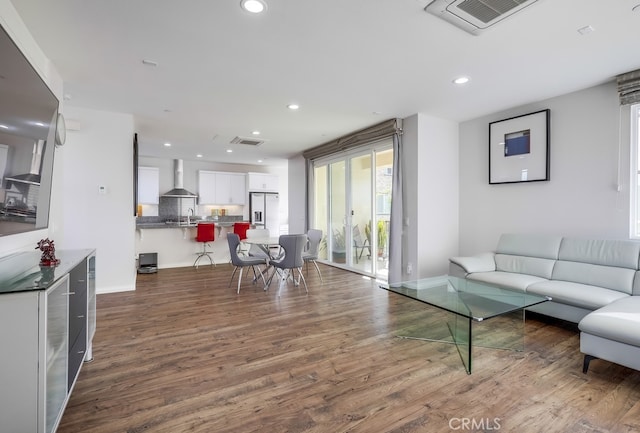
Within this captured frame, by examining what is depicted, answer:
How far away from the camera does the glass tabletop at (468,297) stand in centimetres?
252

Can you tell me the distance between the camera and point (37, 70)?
2516 millimetres

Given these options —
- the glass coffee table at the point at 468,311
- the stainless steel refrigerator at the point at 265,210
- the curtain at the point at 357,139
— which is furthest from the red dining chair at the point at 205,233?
the glass coffee table at the point at 468,311

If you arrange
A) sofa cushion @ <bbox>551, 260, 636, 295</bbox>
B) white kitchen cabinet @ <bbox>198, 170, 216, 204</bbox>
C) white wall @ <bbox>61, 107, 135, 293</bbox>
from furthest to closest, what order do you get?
white kitchen cabinet @ <bbox>198, 170, 216, 204</bbox> < white wall @ <bbox>61, 107, 135, 293</bbox> < sofa cushion @ <bbox>551, 260, 636, 295</bbox>

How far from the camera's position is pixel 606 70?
309 cm

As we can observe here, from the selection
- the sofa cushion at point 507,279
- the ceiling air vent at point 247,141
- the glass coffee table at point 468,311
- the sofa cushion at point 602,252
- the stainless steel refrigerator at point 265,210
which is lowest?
the glass coffee table at point 468,311

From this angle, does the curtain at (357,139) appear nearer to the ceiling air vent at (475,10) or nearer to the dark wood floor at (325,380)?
the ceiling air vent at (475,10)

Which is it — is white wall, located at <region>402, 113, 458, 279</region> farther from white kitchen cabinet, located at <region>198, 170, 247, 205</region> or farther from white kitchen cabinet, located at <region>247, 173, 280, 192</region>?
white kitchen cabinet, located at <region>198, 170, 247, 205</region>

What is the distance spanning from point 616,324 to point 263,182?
312 inches

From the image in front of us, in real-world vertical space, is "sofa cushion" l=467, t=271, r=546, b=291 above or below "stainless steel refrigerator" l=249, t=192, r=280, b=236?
below

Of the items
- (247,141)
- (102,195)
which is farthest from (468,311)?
(247,141)

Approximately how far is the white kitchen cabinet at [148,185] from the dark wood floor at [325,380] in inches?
183

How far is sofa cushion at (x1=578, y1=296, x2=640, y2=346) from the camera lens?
6.80ft

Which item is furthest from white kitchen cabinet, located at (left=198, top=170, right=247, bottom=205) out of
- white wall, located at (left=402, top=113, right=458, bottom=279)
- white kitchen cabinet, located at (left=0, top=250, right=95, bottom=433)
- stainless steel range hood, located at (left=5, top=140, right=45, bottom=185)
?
white kitchen cabinet, located at (left=0, top=250, right=95, bottom=433)

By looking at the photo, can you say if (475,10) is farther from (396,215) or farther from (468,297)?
(396,215)
